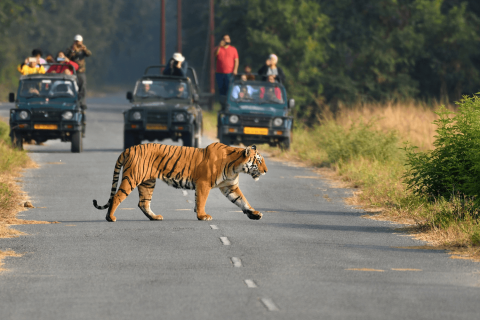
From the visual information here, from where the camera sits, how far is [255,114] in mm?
25219

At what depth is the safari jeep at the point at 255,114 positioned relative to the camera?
25.2 metres

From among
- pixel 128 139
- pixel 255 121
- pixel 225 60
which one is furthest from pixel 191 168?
pixel 225 60

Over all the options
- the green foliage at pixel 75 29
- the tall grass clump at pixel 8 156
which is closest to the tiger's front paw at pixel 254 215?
the tall grass clump at pixel 8 156

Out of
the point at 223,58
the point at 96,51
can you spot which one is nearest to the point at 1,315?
the point at 223,58

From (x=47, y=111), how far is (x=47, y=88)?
865 millimetres

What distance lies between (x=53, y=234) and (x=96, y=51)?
77.7 metres

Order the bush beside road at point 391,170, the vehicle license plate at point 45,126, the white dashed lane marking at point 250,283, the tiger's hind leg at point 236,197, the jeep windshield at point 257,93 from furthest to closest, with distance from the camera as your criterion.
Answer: the jeep windshield at point 257,93 < the vehicle license plate at point 45,126 < the tiger's hind leg at point 236,197 < the bush beside road at point 391,170 < the white dashed lane marking at point 250,283

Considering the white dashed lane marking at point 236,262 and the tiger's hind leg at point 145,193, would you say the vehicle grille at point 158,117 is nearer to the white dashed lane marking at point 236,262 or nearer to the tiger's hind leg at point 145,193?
the tiger's hind leg at point 145,193

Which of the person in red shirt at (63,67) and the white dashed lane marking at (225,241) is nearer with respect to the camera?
the white dashed lane marking at (225,241)

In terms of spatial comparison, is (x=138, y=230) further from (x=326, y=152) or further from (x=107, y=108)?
(x=107, y=108)

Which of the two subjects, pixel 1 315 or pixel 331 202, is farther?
pixel 331 202

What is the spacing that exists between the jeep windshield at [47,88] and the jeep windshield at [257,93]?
4.06 meters

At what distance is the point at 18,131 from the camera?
24.7 m

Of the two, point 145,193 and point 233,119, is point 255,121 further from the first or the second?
point 145,193
